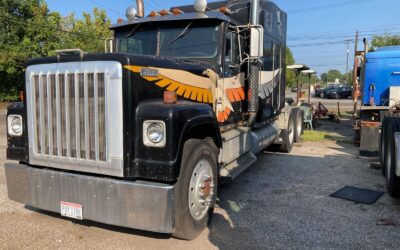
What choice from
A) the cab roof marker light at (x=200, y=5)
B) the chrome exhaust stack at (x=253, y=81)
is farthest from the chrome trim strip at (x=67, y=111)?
the chrome exhaust stack at (x=253, y=81)

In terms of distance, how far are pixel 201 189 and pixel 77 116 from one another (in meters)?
1.53

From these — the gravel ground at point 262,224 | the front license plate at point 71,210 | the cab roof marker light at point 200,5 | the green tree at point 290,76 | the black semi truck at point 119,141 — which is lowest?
the gravel ground at point 262,224

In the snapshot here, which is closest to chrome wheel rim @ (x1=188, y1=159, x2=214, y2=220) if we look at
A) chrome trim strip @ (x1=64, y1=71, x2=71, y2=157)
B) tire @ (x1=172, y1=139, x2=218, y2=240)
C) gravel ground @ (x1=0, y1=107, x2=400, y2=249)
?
tire @ (x1=172, y1=139, x2=218, y2=240)

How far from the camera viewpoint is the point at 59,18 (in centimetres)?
2950

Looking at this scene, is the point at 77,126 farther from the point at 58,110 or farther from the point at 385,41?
the point at 385,41

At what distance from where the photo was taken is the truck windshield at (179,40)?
16.9ft

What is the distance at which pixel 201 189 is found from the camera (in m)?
3.99

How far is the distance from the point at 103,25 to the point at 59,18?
4.86 m

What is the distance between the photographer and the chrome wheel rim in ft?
12.7

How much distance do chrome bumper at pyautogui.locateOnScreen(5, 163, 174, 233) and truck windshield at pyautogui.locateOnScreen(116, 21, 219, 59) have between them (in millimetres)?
2400

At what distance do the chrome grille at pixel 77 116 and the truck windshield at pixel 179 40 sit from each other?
6.27ft

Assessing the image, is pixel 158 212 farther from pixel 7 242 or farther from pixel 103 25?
pixel 103 25

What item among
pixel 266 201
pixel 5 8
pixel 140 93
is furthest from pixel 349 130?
pixel 5 8

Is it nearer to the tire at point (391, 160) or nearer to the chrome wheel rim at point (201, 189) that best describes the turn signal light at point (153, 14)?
the chrome wheel rim at point (201, 189)
